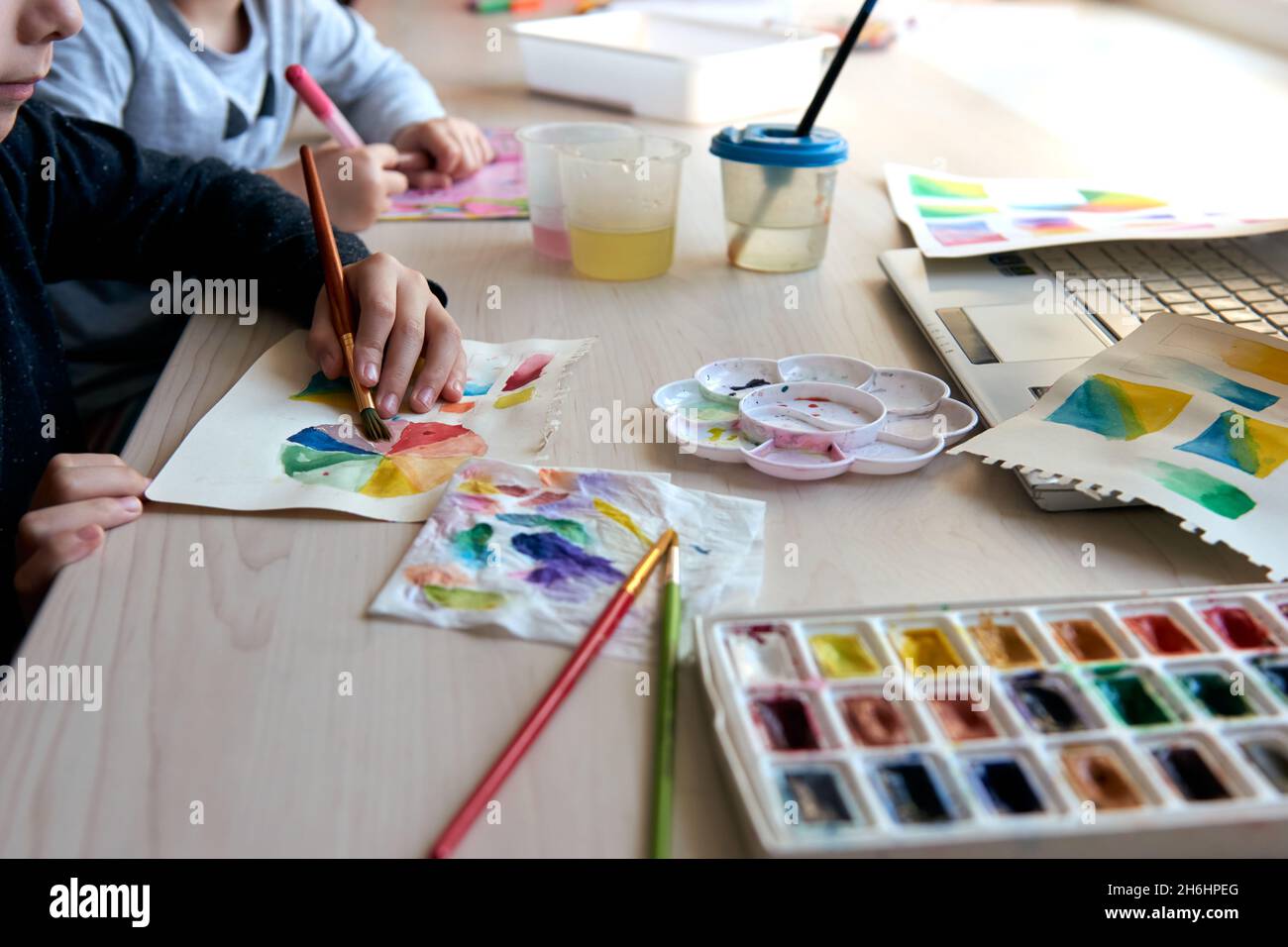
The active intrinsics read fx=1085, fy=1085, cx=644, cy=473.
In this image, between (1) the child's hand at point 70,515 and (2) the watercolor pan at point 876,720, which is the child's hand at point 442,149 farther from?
(2) the watercolor pan at point 876,720

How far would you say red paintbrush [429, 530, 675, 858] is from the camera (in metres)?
0.37

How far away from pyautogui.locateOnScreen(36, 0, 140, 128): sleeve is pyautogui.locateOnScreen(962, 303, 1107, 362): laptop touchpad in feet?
2.77

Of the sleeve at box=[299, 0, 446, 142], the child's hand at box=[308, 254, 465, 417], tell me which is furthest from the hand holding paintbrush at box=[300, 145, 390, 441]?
the sleeve at box=[299, 0, 446, 142]

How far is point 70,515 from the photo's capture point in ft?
1.73

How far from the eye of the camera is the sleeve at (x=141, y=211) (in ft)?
2.81

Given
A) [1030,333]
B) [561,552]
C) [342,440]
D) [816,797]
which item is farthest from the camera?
[1030,333]

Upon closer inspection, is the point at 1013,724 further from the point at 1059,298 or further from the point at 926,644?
the point at 1059,298

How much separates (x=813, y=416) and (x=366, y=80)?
0.93 meters

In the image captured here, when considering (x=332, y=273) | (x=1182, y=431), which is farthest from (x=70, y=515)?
(x=1182, y=431)

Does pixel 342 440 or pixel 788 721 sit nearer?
pixel 788 721

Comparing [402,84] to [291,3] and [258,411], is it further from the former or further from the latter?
[258,411]

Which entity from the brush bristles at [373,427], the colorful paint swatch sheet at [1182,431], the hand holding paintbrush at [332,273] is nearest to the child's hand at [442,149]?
the hand holding paintbrush at [332,273]

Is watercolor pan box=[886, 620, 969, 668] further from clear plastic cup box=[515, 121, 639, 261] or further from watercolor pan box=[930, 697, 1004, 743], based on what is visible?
clear plastic cup box=[515, 121, 639, 261]

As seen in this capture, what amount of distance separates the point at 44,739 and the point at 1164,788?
40cm
